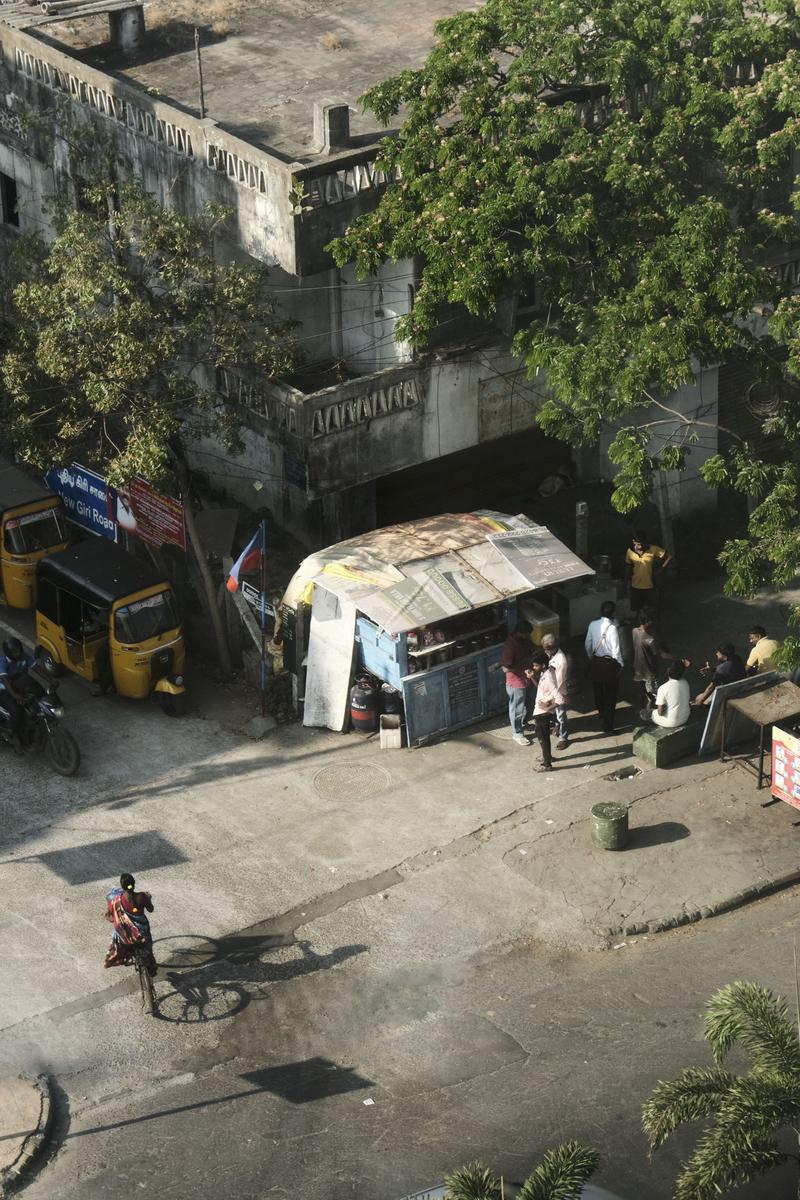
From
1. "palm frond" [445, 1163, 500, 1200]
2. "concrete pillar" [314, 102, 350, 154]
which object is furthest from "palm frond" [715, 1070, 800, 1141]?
"concrete pillar" [314, 102, 350, 154]

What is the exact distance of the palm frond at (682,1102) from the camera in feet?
44.9

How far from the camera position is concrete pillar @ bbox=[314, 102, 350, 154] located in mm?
25406

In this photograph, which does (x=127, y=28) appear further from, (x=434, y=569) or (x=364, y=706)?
(x=364, y=706)

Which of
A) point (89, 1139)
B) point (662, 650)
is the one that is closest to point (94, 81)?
point (662, 650)

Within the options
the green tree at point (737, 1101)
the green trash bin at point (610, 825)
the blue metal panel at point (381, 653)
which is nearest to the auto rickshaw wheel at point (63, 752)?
the blue metal panel at point (381, 653)

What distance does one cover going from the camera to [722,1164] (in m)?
13.1

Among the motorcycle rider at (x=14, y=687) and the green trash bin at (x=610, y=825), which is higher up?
the motorcycle rider at (x=14, y=687)

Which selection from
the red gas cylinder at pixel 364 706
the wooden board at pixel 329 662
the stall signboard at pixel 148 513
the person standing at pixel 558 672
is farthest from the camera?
the stall signboard at pixel 148 513

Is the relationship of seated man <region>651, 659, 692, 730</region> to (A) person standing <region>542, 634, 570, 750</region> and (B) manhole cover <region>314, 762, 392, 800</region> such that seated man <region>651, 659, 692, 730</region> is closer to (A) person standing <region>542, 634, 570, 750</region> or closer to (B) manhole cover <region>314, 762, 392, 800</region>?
(A) person standing <region>542, 634, 570, 750</region>

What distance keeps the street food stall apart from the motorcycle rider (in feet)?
12.8

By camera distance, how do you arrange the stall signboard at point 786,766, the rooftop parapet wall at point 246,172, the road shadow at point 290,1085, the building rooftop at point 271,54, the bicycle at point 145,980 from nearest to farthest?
the road shadow at point 290,1085 < the bicycle at point 145,980 < the stall signboard at point 786,766 < the rooftop parapet wall at point 246,172 < the building rooftop at point 271,54

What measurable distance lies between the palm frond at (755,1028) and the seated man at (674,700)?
8486 millimetres

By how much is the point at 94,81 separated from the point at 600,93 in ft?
28.0

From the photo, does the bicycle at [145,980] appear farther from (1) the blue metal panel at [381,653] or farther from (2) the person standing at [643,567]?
(2) the person standing at [643,567]
